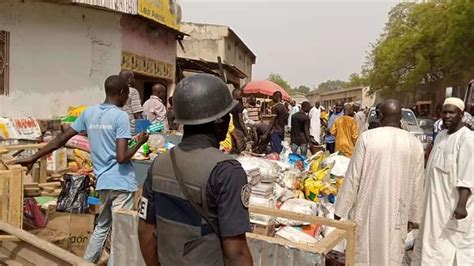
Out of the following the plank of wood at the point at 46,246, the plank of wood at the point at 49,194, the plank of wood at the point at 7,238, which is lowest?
the plank of wood at the point at 49,194

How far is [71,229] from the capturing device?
15.8ft

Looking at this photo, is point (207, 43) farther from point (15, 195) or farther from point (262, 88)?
point (15, 195)

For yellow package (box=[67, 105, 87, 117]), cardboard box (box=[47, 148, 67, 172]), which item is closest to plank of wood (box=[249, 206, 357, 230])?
cardboard box (box=[47, 148, 67, 172])

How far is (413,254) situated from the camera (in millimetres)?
4566

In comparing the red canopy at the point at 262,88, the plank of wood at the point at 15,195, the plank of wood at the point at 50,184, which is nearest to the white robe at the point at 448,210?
the plank of wood at the point at 15,195

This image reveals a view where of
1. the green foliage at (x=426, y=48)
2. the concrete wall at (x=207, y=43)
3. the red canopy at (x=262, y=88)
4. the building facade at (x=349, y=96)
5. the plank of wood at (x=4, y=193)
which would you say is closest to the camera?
the plank of wood at (x=4, y=193)

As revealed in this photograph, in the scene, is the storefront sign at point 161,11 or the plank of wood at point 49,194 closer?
the plank of wood at point 49,194

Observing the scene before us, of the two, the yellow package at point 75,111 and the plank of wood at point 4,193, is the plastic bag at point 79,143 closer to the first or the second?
the plank of wood at point 4,193

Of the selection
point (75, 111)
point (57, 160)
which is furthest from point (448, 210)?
point (75, 111)

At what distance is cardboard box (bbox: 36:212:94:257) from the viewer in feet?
15.5

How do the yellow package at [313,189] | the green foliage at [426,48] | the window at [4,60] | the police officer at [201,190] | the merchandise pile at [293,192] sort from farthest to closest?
the green foliage at [426,48], the window at [4,60], the yellow package at [313,189], the merchandise pile at [293,192], the police officer at [201,190]

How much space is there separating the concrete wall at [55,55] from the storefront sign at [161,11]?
69 cm

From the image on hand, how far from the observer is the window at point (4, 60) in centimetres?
925

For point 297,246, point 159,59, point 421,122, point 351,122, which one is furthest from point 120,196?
point 421,122
